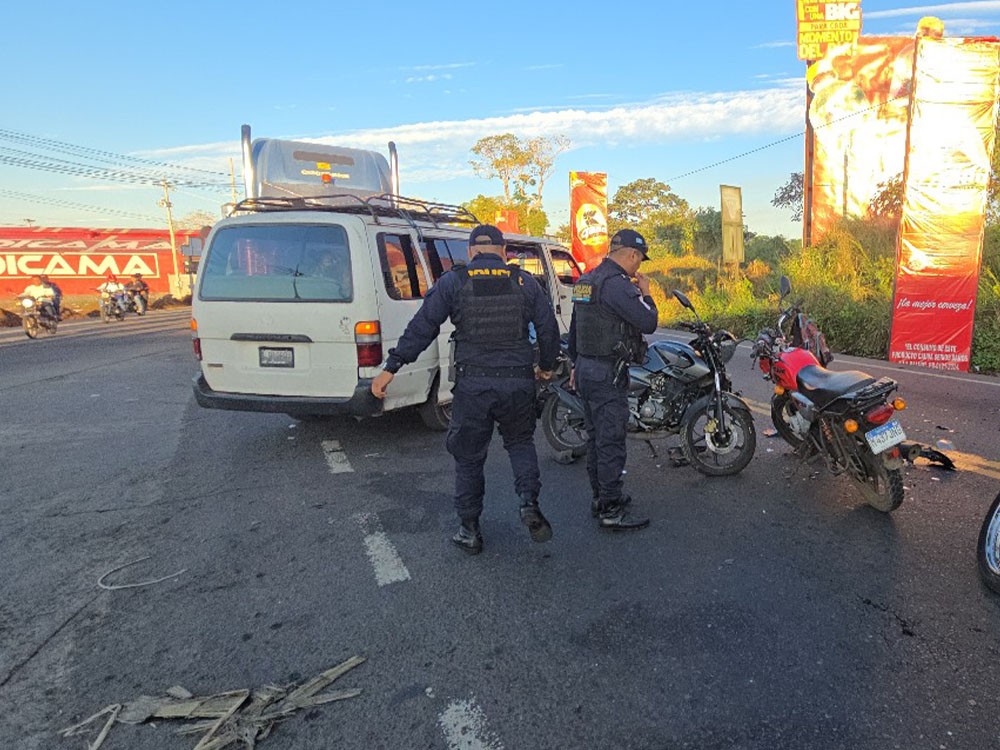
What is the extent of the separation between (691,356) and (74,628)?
4.09 m

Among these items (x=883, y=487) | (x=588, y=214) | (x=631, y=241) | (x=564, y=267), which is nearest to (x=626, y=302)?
(x=631, y=241)

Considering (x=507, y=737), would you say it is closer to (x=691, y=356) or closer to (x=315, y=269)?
(x=691, y=356)

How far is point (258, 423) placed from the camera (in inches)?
263

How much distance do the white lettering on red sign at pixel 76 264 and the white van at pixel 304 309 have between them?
41749mm

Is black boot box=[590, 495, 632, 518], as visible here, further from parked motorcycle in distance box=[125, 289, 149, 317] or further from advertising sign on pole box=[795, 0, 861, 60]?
parked motorcycle in distance box=[125, 289, 149, 317]

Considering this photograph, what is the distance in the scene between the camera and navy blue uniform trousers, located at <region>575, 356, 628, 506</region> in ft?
12.7

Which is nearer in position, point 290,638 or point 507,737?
point 507,737

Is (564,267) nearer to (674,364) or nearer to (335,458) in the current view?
(674,364)

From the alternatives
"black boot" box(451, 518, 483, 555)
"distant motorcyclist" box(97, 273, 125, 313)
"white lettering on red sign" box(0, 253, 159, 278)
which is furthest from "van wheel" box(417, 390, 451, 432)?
"white lettering on red sign" box(0, 253, 159, 278)

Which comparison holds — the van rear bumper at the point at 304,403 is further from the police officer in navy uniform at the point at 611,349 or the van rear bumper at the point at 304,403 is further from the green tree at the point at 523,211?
the green tree at the point at 523,211

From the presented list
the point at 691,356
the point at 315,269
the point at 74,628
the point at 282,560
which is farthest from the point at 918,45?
the point at 74,628

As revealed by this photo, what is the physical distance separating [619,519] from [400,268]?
9.23ft

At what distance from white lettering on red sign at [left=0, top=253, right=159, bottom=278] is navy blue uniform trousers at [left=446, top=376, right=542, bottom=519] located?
4445 cm

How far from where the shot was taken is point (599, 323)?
3.86 m
